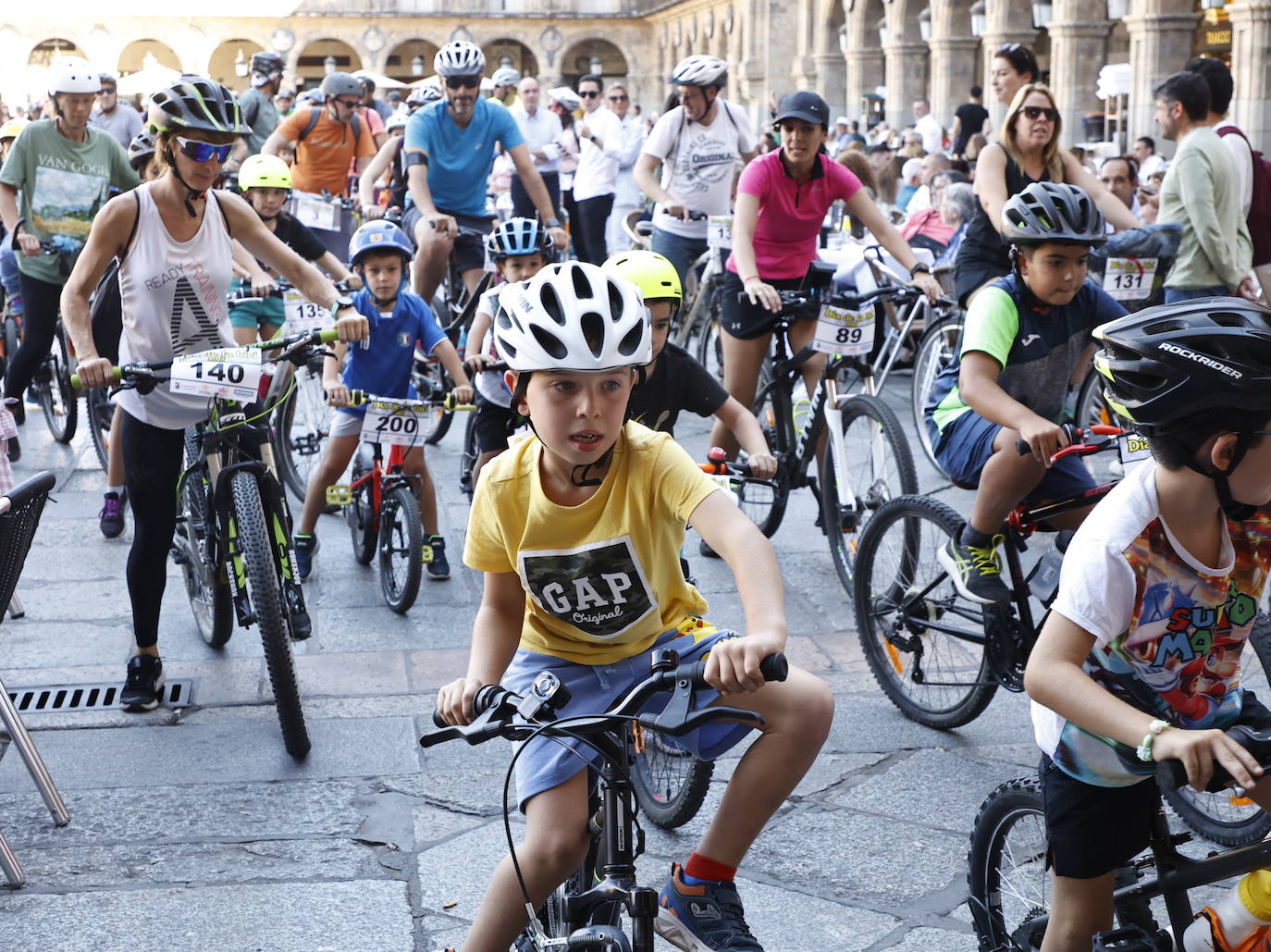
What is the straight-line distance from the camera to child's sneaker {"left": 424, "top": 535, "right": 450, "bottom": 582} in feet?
20.6

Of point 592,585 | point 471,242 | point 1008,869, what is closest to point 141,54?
point 471,242

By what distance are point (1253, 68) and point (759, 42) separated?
27.5 meters

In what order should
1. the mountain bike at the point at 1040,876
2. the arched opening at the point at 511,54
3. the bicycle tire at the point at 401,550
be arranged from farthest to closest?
the arched opening at the point at 511,54 < the bicycle tire at the point at 401,550 < the mountain bike at the point at 1040,876

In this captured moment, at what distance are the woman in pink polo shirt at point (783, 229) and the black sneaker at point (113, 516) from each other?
261cm

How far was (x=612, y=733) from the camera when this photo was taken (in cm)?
236

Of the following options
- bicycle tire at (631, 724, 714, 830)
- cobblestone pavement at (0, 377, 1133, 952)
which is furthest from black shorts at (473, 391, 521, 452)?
bicycle tire at (631, 724, 714, 830)

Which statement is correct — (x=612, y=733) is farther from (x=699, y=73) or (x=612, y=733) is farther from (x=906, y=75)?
(x=906, y=75)

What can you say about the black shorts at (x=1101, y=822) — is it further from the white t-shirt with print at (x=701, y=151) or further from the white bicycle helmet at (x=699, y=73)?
the white t-shirt with print at (x=701, y=151)

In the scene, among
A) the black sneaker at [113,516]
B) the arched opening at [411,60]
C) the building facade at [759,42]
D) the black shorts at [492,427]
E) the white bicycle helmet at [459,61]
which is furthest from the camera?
the arched opening at [411,60]

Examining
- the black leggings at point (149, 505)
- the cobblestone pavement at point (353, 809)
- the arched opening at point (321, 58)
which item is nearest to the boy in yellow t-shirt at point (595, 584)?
the cobblestone pavement at point (353, 809)

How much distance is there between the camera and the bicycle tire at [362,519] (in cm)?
634

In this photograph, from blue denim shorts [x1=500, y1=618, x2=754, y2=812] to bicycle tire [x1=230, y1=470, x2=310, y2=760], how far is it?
1.50m

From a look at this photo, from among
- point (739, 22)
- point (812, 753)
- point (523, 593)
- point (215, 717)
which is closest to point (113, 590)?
point (215, 717)

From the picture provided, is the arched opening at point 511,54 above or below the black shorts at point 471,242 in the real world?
above
